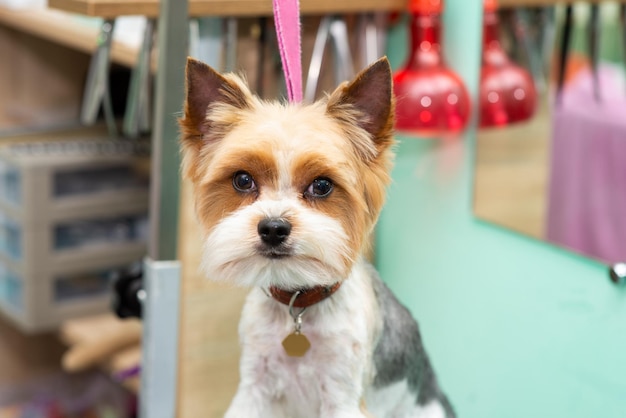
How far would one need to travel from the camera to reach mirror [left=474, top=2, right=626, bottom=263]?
1.10m

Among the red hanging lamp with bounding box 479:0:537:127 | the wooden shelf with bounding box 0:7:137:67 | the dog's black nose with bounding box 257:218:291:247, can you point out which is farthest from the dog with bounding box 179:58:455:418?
the wooden shelf with bounding box 0:7:137:67

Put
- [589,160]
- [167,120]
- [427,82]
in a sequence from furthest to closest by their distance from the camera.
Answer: [589,160] → [427,82] → [167,120]

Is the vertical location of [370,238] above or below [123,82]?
below

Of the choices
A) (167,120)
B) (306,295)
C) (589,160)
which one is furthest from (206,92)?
(589,160)

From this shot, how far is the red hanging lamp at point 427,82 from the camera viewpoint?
38.5 inches

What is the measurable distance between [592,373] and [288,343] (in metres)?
0.44

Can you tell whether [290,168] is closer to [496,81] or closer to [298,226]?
[298,226]

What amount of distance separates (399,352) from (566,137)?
2.31 ft

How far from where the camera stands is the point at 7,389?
1.96 metres

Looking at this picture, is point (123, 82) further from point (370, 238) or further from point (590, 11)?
point (370, 238)

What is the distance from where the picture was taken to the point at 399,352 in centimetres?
60

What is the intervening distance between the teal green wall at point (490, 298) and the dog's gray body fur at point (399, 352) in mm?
66

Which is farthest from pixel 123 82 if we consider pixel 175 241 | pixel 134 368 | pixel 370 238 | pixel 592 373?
pixel 370 238

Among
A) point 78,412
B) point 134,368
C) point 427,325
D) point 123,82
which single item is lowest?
point 78,412
